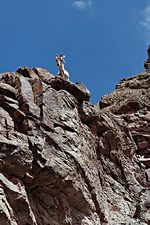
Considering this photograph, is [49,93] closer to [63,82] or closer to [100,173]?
[63,82]

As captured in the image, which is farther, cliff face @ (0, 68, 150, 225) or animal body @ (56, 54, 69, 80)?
animal body @ (56, 54, 69, 80)

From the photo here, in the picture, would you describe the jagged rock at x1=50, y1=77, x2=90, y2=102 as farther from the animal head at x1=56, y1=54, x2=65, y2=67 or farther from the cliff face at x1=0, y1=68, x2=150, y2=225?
the animal head at x1=56, y1=54, x2=65, y2=67

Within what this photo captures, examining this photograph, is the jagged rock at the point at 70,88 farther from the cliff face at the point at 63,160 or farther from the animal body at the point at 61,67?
the animal body at the point at 61,67

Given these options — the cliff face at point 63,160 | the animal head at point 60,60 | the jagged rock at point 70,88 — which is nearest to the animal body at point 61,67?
the animal head at point 60,60

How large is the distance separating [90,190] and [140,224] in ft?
11.8

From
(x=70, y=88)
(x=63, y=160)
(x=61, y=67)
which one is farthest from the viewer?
(x=61, y=67)

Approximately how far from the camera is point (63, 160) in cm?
2373

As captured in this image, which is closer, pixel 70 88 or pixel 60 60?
pixel 70 88

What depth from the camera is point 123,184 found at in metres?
30.3

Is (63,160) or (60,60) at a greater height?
(60,60)

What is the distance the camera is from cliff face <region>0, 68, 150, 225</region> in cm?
2102

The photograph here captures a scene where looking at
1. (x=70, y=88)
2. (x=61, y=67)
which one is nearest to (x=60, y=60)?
(x=61, y=67)

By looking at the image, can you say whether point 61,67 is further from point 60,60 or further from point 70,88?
point 70,88

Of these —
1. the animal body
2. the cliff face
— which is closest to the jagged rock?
the cliff face
